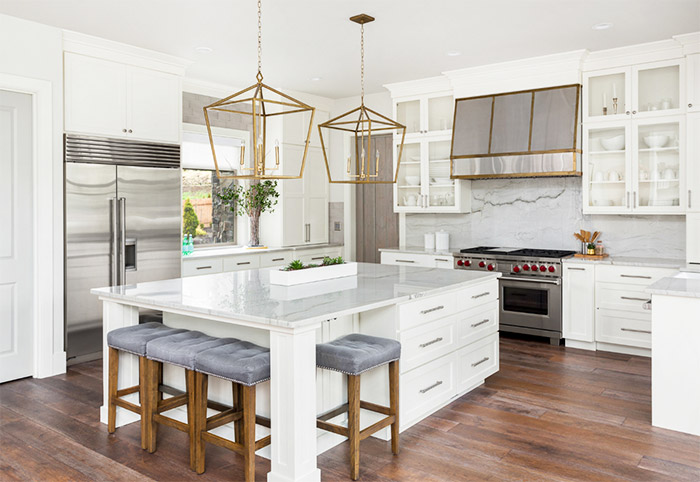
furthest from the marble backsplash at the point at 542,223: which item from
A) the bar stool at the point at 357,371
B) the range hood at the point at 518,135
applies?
the bar stool at the point at 357,371

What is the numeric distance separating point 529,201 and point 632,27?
2.03 m

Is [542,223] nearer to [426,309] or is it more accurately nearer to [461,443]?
[426,309]

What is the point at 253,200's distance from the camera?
669 cm

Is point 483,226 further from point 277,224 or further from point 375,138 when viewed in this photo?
point 277,224

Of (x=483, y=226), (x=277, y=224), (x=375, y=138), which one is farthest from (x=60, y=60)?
(x=483, y=226)

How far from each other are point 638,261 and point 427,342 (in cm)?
268

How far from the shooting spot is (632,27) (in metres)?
4.46

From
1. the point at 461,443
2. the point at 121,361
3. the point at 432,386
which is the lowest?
the point at 461,443

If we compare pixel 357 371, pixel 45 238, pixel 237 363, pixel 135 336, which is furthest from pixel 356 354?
pixel 45 238

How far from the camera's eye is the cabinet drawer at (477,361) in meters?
3.74

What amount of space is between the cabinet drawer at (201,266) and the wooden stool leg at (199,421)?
2902 millimetres

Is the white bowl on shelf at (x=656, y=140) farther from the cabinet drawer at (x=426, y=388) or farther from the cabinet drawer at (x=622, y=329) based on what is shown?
the cabinet drawer at (x=426, y=388)

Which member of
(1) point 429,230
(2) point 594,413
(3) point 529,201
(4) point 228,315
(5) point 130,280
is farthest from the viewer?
(1) point 429,230

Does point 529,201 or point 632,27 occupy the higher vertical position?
point 632,27
